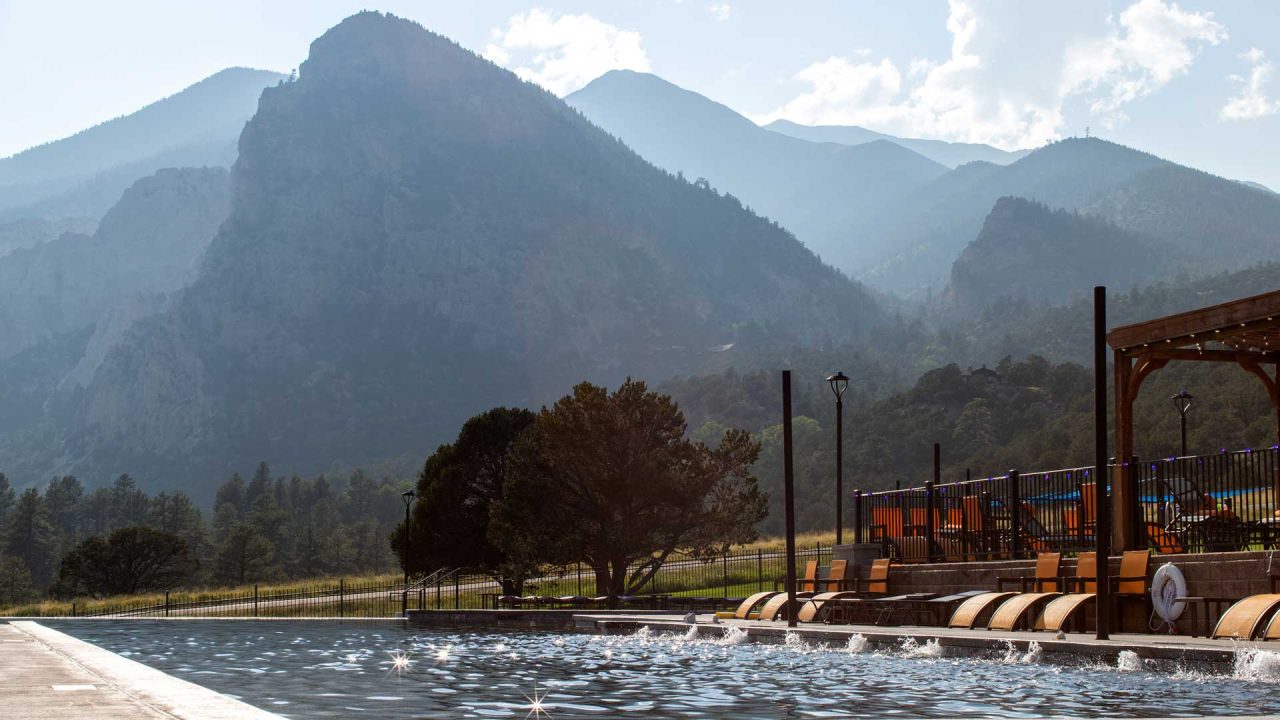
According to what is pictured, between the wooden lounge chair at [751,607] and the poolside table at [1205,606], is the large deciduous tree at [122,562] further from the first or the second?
the poolside table at [1205,606]

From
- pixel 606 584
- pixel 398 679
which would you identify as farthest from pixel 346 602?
pixel 398 679

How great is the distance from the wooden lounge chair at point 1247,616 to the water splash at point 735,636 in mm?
7777

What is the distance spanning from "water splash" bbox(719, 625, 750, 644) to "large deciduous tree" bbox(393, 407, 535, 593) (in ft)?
96.3

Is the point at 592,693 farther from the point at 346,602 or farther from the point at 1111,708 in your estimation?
the point at 346,602

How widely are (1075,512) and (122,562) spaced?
2468 inches

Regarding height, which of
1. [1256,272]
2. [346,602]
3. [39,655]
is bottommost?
[346,602]

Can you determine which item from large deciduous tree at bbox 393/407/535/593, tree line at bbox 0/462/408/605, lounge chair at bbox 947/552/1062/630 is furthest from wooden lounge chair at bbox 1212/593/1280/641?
tree line at bbox 0/462/408/605

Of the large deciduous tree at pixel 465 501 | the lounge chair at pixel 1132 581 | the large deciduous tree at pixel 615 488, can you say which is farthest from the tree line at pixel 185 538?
the lounge chair at pixel 1132 581

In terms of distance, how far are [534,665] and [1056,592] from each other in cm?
717

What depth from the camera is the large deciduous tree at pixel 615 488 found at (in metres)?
40.6

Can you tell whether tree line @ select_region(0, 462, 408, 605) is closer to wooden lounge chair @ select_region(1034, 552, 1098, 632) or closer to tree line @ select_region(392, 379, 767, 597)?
tree line @ select_region(392, 379, 767, 597)

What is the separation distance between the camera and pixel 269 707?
10.6 meters

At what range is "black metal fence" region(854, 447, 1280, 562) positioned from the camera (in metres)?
16.6

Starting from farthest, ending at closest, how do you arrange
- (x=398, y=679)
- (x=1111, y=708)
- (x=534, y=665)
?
1. (x=534, y=665)
2. (x=398, y=679)
3. (x=1111, y=708)
